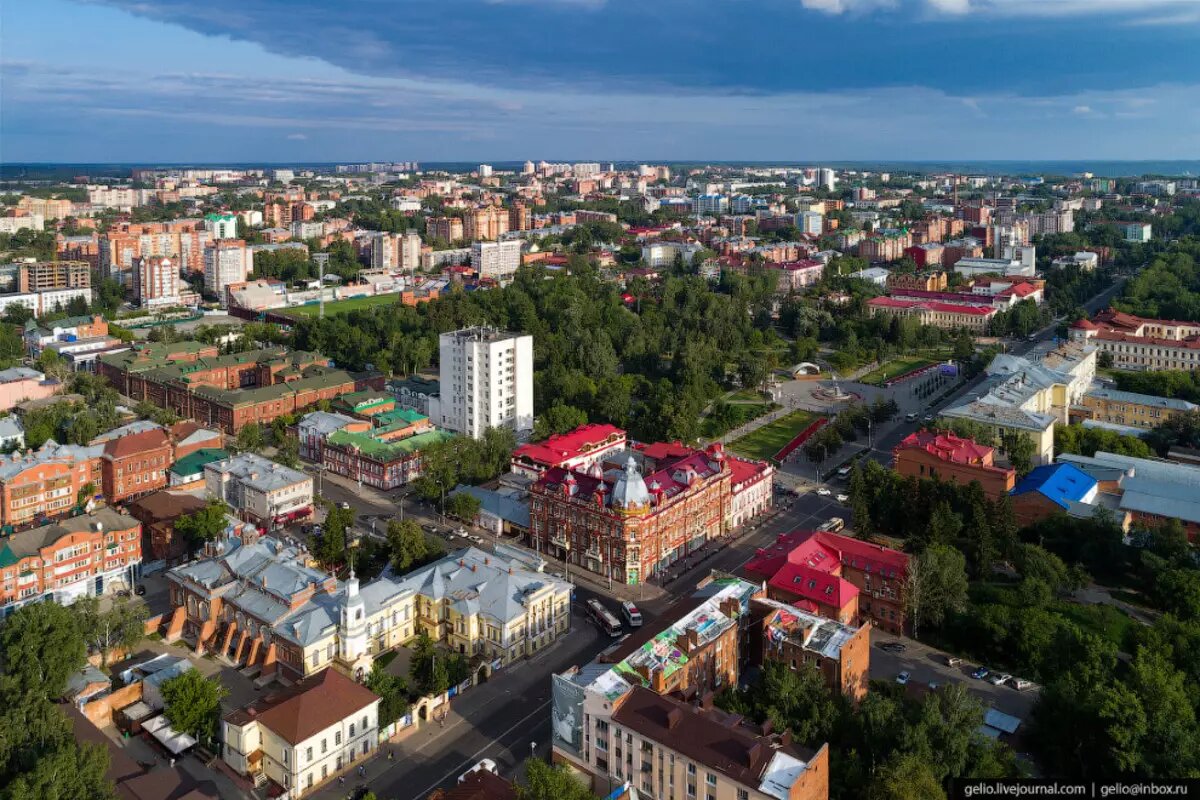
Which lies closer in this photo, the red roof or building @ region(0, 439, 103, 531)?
building @ region(0, 439, 103, 531)

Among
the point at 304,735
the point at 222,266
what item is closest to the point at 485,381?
the point at 304,735

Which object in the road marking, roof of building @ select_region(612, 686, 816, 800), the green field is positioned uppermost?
the green field

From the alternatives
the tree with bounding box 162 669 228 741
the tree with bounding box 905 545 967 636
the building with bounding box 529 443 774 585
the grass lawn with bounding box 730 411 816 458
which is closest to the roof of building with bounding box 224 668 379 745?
the tree with bounding box 162 669 228 741

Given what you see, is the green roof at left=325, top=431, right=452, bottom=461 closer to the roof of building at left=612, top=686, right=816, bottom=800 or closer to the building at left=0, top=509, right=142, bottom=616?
the building at left=0, top=509, right=142, bottom=616

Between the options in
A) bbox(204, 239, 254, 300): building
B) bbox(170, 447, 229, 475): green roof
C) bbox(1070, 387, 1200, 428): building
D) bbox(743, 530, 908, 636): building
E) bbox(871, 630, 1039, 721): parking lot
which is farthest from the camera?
bbox(204, 239, 254, 300): building

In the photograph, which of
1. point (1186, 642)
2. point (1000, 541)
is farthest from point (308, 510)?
point (1186, 642)

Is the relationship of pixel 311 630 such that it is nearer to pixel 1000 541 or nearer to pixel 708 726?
pixel 708 726

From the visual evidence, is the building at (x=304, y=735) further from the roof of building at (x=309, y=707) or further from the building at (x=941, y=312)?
the building at (x=941, y=312)

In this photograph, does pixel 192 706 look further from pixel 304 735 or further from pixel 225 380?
pixel 225 380
